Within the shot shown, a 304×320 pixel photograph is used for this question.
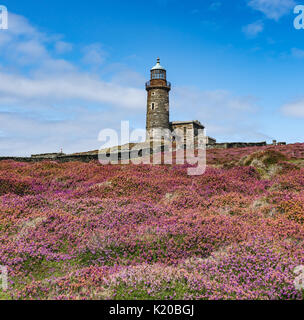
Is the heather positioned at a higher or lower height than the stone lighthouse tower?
lower

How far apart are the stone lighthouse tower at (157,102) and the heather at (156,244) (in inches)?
2709

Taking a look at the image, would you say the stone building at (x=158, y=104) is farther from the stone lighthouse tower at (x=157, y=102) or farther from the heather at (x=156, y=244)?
the heather at (x=156, y=244)

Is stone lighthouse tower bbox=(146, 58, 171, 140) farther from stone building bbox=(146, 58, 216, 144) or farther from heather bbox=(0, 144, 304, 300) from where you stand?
heather bbox=(0, 144, 304, 300)

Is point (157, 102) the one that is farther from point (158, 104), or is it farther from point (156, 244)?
point (156, 244)

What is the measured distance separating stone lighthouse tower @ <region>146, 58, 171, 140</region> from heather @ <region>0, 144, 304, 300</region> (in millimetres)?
68804

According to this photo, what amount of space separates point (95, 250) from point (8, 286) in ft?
7.42

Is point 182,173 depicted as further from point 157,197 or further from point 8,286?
point 8,286

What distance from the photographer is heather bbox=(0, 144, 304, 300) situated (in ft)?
20.8

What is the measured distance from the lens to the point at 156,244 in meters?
8.38

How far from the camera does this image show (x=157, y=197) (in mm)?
13531

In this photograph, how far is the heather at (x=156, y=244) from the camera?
6340 mm

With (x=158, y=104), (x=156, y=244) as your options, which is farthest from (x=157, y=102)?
(x=156, y=244)

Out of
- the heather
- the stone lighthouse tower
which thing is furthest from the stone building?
the heather
